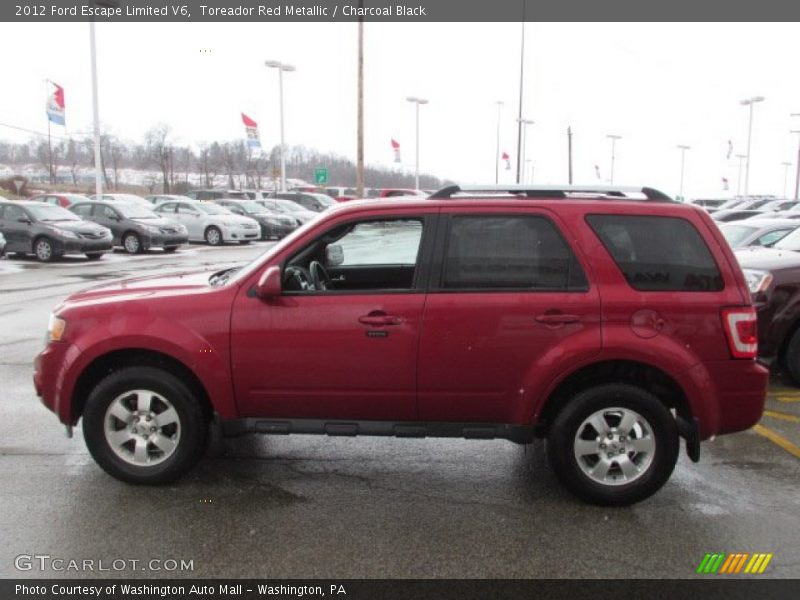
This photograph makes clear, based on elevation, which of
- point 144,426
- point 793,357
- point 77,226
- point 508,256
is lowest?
point 793,357

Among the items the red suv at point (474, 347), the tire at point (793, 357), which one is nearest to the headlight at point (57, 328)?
the red suv at point (474, 347)

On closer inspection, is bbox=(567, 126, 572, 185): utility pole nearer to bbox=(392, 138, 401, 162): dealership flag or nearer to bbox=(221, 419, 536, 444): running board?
bbox=(392, 138, 401, 162): dealership flag

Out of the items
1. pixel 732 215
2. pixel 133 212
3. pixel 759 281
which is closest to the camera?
pixel 759 281

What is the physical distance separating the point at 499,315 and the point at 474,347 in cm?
24

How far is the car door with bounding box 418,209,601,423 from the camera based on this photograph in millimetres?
3871

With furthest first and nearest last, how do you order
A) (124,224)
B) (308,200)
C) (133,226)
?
(308,200) → (124,224) → (133,226)

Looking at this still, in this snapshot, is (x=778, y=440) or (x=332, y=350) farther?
(x=778, y=440)

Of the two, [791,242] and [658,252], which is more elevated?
[658,252]

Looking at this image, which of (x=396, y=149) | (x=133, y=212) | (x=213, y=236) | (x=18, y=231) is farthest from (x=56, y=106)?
(x=396, y=149)

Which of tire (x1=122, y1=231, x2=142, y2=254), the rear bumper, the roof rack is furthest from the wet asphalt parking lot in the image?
tire (x1=122, y1=231, x2=142, y2=254)

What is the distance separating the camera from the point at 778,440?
5188 millimetres

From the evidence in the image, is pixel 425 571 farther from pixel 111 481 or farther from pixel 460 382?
pixel 111 481

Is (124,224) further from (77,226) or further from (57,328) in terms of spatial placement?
(57,328)
